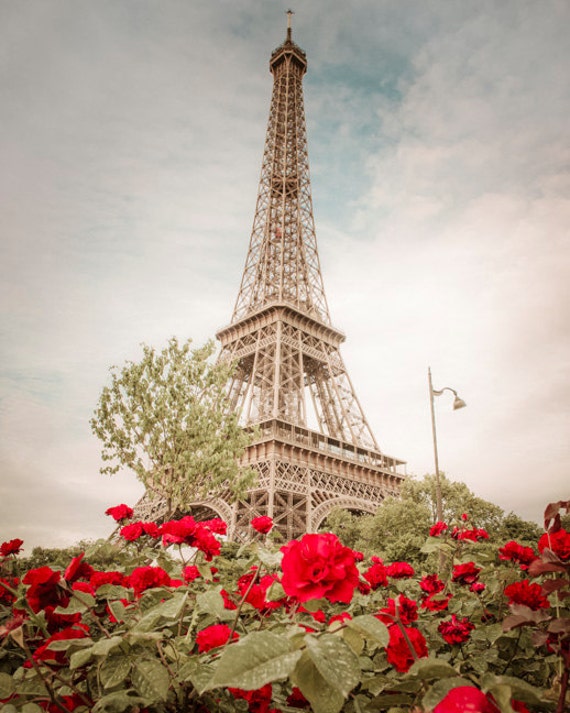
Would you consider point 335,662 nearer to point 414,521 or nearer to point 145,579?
point 145,579

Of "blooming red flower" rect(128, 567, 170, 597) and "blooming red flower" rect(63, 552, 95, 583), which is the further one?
"blooming red flower" rect(128, 567, 170, 597)

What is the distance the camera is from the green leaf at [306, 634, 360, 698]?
1.19m

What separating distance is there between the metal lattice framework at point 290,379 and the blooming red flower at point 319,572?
20132mm

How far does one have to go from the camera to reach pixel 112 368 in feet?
46.5

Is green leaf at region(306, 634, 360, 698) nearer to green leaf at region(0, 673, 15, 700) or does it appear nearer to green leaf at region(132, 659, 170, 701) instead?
green leaf at region(132, 659, 170, 701)

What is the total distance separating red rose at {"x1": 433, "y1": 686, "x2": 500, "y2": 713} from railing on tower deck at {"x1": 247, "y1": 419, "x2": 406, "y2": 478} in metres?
25.0

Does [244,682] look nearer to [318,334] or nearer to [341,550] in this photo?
[341,550]

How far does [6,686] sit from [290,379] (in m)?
30.1

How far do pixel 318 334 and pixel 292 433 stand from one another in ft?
36.0

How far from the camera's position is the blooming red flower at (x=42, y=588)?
1.92 meters

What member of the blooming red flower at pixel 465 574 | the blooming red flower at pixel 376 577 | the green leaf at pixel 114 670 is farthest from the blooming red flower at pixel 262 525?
the green leaf at pixel 114 670

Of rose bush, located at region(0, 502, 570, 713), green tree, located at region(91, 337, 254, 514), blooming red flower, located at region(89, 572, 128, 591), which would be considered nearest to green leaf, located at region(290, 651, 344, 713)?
rose bush, located at region(0, 502, 570, 713)

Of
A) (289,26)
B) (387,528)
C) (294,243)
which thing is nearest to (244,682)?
(387,528)

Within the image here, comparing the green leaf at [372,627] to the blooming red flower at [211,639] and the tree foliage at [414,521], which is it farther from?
the tree foliage at [414,521]
